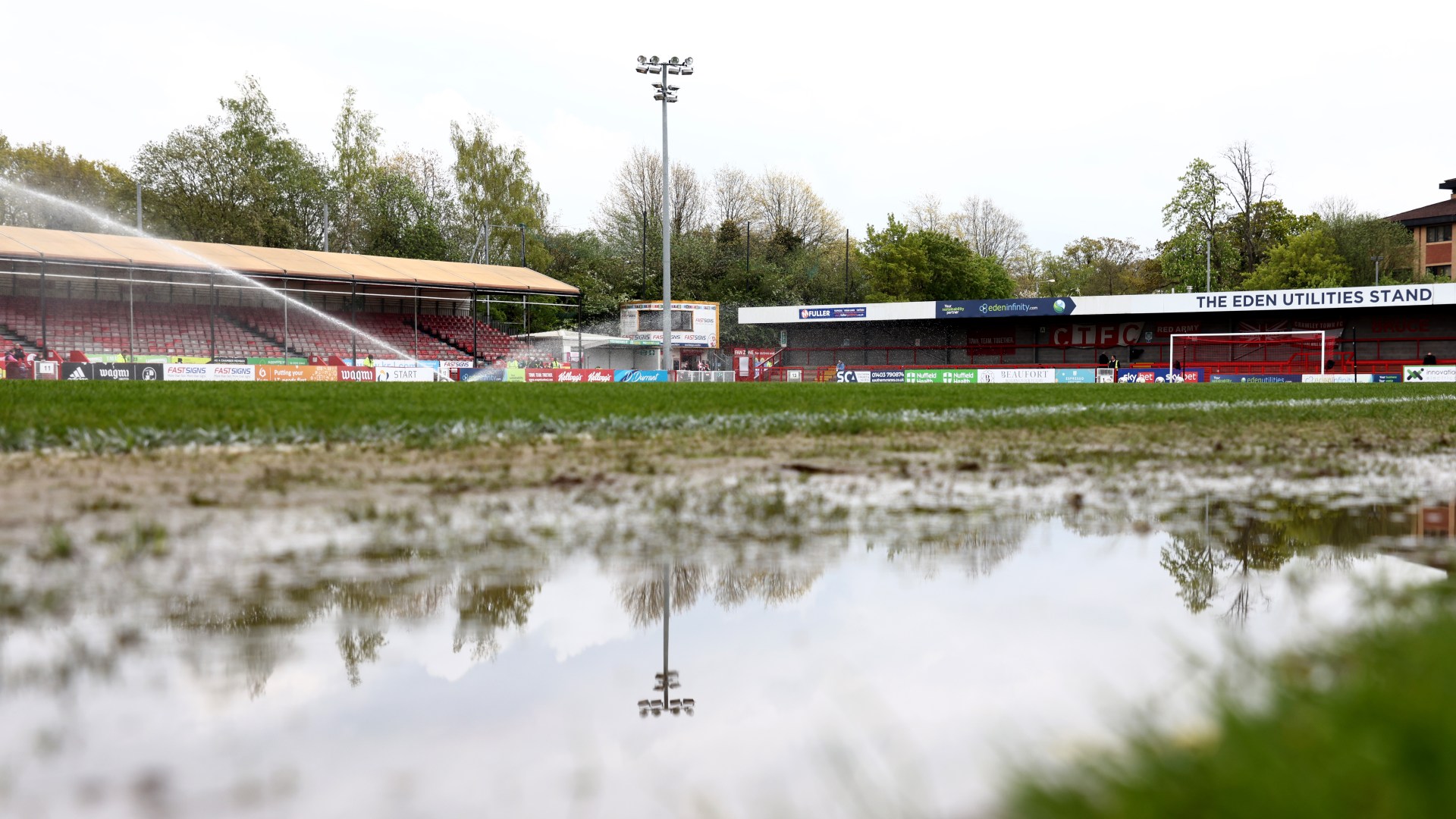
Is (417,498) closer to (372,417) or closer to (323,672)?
(323,672)

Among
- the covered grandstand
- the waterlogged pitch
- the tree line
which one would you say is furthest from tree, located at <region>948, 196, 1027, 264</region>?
the waterlogged pitch

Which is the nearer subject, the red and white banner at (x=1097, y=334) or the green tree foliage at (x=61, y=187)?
the red and white banner at (x=1097, y=334)

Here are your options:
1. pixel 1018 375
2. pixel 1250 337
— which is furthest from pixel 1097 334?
pixel 1018 375

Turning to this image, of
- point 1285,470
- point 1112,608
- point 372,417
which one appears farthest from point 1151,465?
point 372,417

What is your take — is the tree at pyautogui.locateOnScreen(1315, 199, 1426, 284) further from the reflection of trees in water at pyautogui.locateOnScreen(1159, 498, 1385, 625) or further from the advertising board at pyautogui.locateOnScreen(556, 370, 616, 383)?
the reflection of trees in water at pyautogui.locateOnScreen(1159, 498, 1385, 625)

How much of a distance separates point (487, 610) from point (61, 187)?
248 ft

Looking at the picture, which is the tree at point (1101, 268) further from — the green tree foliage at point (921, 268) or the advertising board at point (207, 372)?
the advertising board at point (207, 372)

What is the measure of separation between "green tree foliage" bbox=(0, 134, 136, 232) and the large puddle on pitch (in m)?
71.3

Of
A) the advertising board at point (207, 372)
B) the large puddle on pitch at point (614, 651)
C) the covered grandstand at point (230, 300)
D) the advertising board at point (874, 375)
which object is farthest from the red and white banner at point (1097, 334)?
the large puddle on pitch at point (614, 651)

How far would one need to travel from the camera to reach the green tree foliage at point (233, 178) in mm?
67250

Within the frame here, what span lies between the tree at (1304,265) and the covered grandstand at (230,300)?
47.6 meters

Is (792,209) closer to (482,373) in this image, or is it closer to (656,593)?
(482,373)

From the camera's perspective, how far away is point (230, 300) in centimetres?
5194

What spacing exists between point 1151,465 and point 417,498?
4865mm
